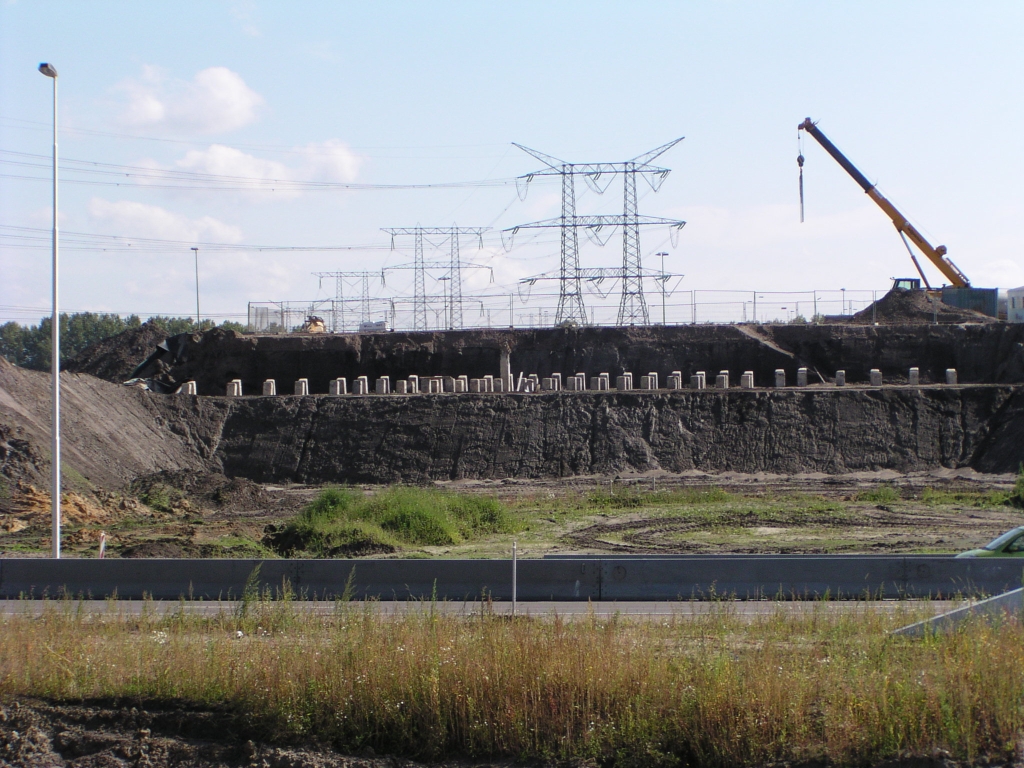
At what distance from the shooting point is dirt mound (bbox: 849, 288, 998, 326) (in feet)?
179

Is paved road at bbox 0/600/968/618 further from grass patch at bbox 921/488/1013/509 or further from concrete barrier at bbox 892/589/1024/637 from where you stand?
grass patch at bbox 921/488/1013/509

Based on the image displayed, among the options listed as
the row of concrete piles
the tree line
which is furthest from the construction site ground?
the tree line

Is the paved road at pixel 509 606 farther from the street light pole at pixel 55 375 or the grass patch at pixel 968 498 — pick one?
the grass patch at pixel 968 498

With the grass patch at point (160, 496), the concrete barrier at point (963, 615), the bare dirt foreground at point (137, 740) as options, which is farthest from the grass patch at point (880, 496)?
the bare dirt foreground at point (137, 740)

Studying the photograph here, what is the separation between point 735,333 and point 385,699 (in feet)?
156

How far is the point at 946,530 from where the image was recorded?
24.4m

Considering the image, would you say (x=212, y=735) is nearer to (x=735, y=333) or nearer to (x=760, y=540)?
(x=760, y=540)

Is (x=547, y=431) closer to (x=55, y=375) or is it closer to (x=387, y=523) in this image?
(x=387, y=523)

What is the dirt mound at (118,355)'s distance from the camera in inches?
2387

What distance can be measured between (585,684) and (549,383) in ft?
143

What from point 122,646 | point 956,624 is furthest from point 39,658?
point 956,624

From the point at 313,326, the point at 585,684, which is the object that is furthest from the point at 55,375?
the point at 313,326

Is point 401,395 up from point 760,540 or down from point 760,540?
up

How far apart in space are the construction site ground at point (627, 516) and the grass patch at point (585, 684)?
11705mm
